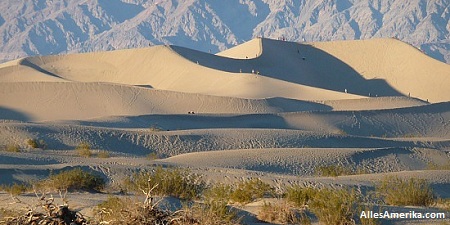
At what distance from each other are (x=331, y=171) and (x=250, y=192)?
10.7 m

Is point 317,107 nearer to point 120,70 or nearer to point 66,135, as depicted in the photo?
point 66,135

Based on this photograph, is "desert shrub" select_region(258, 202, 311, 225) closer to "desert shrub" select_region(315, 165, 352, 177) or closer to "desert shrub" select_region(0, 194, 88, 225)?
"desert shrub" select_region(0, 194, 88, 225)

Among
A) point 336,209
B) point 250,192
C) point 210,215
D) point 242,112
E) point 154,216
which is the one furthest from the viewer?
point 242,112

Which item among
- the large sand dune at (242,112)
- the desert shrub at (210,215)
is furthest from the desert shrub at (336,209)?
the large sand dune at (242,112)

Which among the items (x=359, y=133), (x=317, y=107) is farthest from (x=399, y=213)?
(x=317, y=107)

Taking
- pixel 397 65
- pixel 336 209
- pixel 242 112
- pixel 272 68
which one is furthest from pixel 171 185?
pixel 397 65

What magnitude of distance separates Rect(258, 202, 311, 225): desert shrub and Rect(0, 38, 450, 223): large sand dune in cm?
672

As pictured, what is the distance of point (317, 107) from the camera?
193ft

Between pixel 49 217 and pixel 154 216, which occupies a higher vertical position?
pixel 154 216

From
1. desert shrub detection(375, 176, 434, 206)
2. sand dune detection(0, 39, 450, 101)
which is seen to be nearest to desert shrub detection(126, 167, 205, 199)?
desert shrub detection(375, 176, 434, 206)

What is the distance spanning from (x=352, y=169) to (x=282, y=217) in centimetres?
1560

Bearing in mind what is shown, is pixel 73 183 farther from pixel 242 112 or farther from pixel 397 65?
pixel 397 65

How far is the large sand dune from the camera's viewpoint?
29188 millimetres

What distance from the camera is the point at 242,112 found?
55.8 m
